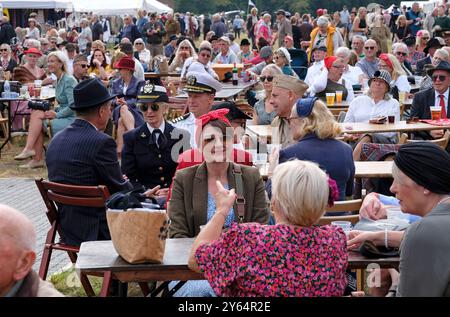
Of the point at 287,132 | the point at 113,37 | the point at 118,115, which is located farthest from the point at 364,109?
the point at 113,37

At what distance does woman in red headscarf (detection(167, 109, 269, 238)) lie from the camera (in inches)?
198

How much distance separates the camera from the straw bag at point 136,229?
4.14m

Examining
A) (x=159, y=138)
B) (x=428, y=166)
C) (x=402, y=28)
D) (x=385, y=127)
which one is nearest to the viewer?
(x=428, y=166)

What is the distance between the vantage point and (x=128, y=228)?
4176mm

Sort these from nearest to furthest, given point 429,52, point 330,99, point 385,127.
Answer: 1. point 385,127
2. point 330,99
3. point 429,52

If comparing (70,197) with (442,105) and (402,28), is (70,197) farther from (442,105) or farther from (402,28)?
(402,28)

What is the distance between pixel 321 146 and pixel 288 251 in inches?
95.8

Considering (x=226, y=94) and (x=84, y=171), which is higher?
(x=84, y=171)

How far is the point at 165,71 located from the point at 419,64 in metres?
5.22

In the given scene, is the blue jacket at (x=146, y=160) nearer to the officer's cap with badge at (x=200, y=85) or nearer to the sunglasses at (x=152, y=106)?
the sunglasses at (x=152, y=106)

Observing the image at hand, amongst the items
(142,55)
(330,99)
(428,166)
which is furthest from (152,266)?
(142,55)

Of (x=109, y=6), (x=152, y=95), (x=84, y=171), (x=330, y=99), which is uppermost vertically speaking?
(x=152, y=95)

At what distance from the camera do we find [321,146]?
590cm
